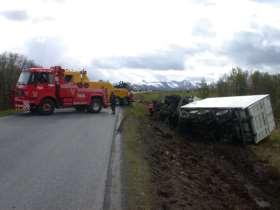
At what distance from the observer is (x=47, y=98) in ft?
98.2

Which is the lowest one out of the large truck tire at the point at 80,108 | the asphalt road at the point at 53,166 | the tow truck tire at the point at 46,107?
the asphalt road at the point at 53,166

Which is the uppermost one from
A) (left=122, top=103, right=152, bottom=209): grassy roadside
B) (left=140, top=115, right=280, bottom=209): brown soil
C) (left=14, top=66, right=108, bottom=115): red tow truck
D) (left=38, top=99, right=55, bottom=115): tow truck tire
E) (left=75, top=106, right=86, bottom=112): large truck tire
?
(left=14, top=66, right=108, bottom=115): red tow truck

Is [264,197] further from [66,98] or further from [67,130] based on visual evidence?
[66,98]

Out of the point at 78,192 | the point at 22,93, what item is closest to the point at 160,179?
the point at 78,192

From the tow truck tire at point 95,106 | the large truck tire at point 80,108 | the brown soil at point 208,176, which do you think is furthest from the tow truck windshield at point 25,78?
the brown soil at point 208,176

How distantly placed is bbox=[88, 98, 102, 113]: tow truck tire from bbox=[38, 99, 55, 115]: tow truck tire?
352cm

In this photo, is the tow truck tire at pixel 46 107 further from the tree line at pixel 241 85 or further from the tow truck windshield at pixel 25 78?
the tree line at pixel 241 85

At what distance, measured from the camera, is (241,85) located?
66.1m

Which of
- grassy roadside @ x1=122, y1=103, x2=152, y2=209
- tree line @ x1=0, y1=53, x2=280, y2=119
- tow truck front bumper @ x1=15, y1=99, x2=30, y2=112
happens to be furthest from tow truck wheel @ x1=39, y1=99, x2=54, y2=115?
tree line @ x1=0, y1=53, x2=280, y2=119

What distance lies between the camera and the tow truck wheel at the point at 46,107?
29.5 m

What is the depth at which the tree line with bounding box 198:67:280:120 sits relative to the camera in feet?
209

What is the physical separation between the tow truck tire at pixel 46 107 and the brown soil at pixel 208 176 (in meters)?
9.21

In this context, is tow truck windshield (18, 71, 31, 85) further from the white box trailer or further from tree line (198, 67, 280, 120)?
tree line (198, 67, 280, 120)

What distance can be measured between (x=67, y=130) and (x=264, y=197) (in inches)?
397
